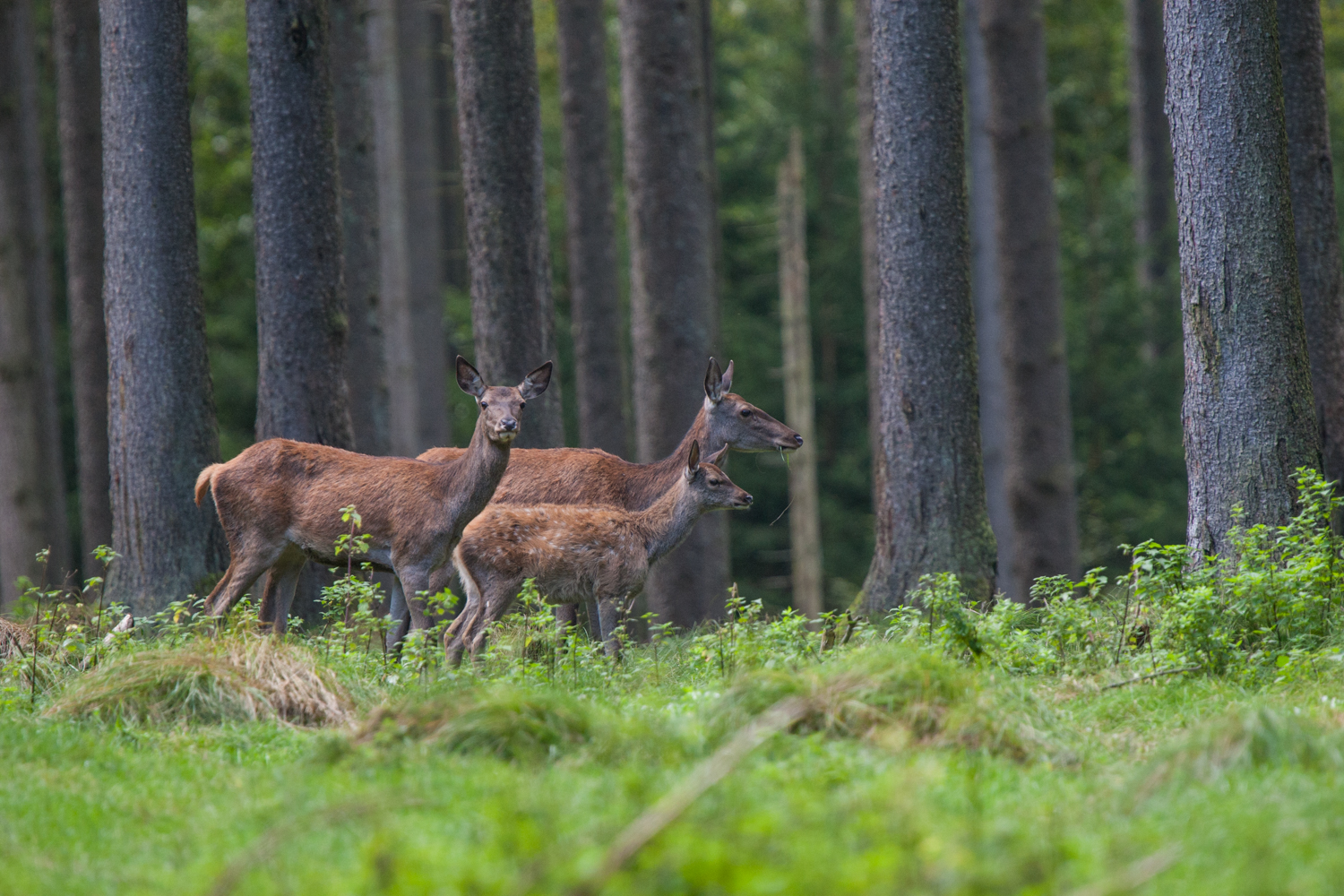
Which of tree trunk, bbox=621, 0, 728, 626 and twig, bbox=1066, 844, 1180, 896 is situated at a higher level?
tree trunk, bbox=621, 0, 728, 626

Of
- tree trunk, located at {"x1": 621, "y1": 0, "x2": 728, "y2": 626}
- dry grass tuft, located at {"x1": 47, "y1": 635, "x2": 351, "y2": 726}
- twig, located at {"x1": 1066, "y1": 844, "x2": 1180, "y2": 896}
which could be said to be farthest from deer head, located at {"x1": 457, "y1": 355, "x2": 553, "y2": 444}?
twig, located at {"x1": 1066, "y1": 844, "x2": 1180, "y2": 896}

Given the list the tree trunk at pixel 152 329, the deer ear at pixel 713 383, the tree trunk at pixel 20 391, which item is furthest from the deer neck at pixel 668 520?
the tree trunk at pixel 20 391

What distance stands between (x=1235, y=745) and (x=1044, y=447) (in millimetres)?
11937

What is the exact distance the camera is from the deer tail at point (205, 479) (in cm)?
996

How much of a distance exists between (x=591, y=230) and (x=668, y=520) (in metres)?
7.34

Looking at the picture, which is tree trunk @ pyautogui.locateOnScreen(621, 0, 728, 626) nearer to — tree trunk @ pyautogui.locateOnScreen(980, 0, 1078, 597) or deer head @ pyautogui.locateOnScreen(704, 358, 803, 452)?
deer head @ pyautogui.locateOnScreen(704, 358, 803, 452)

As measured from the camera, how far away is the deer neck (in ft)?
33.3

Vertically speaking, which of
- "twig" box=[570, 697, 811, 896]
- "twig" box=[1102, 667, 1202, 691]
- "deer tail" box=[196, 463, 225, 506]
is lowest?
"twig" box=[1102, 667, 1202, 691]

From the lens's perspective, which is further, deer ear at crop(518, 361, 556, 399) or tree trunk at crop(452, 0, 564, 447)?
tree trunk at crop(452, 0, 564, 447)

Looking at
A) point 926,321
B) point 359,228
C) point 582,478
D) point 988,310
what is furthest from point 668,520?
point 988,310

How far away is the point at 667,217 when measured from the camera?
566 inches

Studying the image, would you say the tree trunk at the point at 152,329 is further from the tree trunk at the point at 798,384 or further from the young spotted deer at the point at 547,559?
the tree trunk at the point at 798,384

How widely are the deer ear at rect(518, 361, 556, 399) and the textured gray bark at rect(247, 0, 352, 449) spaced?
6.89 ft

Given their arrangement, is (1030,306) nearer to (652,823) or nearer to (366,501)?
(366,501)
